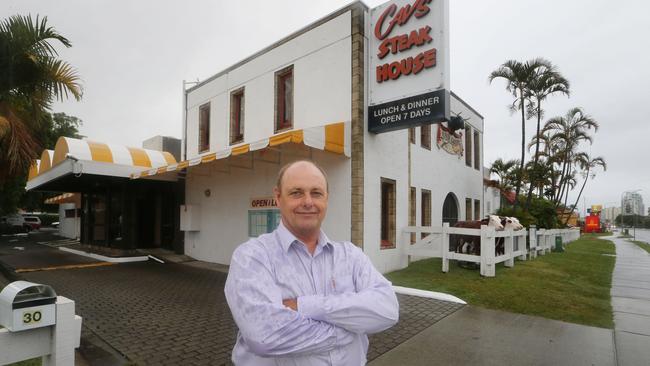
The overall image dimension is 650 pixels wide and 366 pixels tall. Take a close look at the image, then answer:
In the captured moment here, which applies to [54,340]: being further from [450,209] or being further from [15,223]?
[15,223]

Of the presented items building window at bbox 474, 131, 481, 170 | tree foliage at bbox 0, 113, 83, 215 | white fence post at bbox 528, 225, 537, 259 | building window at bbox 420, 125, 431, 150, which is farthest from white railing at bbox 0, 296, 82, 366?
tree foliage at bbox 0, 113, 83, 215

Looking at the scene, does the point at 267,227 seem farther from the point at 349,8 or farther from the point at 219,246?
the point at 349,8

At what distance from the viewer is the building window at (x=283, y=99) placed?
11.1 meters

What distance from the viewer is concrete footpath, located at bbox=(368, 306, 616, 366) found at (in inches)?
165

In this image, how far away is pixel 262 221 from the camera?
10.6 m

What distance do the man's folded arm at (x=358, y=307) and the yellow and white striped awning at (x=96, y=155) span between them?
12.1 meters

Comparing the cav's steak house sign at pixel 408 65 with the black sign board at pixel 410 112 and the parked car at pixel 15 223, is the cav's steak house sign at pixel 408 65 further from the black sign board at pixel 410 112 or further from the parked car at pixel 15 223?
the parked car at pixel 15 223

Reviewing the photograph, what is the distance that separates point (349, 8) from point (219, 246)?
818 cm

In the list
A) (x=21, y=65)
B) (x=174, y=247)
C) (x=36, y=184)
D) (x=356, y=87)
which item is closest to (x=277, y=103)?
(x=356, y=87)

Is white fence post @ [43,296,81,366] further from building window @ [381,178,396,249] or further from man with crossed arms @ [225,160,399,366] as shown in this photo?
building window @ [381,178,396,249]

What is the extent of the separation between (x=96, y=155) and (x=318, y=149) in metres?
8.04

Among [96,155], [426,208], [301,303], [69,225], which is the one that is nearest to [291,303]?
[301,303]

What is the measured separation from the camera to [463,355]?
4359 mm

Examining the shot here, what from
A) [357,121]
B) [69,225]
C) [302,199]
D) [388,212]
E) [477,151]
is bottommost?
[69,225]
